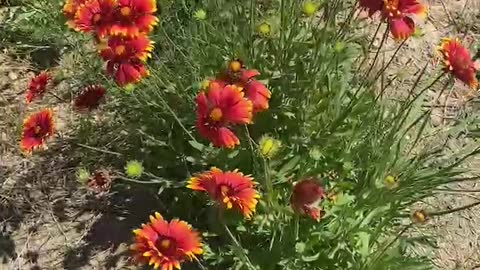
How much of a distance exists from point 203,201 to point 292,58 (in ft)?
1.56

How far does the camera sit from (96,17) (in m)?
1.83

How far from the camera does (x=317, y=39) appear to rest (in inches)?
85.6

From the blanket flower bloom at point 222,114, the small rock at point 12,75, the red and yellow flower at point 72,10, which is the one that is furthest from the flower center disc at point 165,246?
the small rock at point 12,75

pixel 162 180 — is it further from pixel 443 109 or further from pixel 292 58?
pixel 443 109

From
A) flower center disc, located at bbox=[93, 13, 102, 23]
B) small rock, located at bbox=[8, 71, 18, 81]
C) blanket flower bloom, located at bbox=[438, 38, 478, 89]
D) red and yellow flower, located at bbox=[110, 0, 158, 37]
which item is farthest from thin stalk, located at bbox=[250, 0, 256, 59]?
small rock, located at bbox=[8, 71, 18, 81]

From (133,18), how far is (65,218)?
85 cm

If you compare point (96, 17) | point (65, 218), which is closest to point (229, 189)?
point (96, 17)

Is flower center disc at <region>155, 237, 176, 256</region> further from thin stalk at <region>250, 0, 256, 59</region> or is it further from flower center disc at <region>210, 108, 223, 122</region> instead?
thin stalk at <region>250, 0, 256, 59</region>

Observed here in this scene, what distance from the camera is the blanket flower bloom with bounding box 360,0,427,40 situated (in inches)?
68.4

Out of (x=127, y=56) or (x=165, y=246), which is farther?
(x=127, y=56)

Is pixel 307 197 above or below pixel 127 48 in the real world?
below

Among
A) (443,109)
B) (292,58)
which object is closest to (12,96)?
(292,58)

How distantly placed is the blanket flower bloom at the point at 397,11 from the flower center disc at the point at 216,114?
1.27 ft

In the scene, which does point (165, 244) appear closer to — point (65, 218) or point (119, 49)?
point (119, 49)
